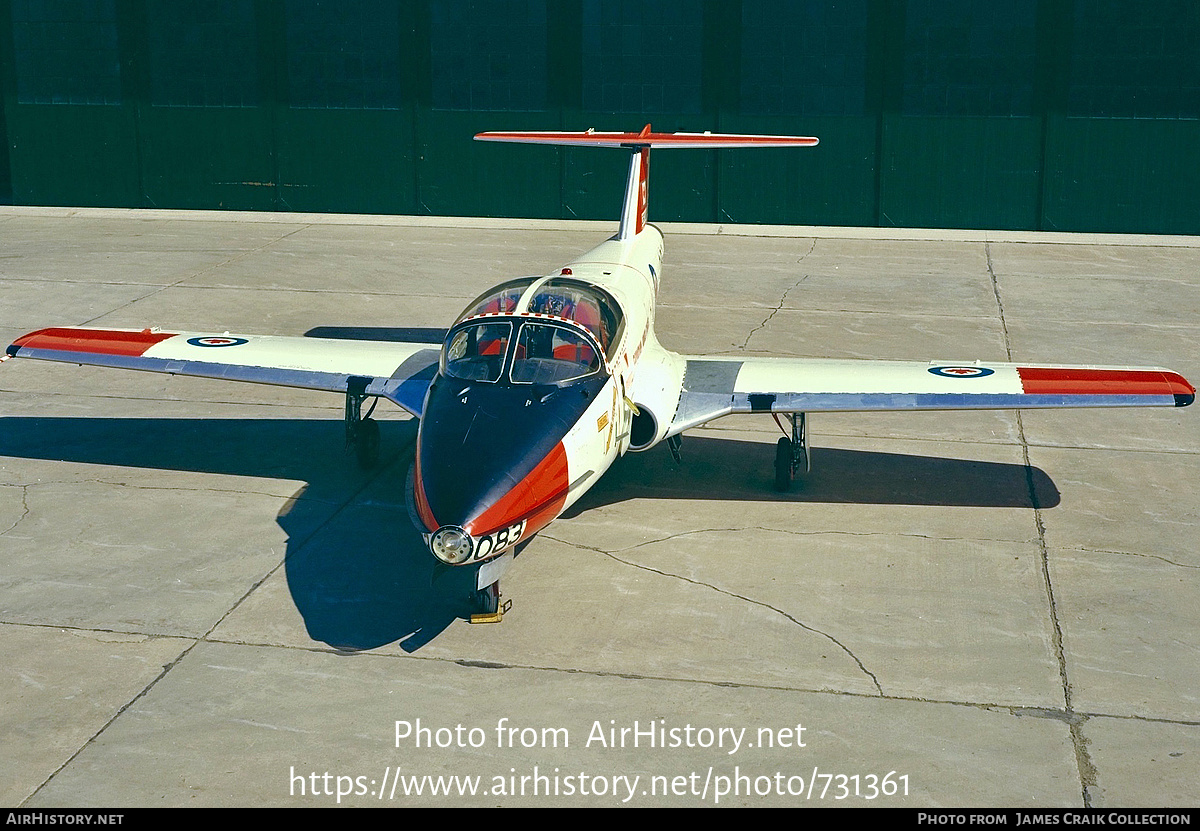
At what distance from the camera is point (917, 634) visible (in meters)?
10.5

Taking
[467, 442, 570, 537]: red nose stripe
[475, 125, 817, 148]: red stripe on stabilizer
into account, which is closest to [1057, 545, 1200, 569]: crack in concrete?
[467, 442, 570, 537]: red nose stripe

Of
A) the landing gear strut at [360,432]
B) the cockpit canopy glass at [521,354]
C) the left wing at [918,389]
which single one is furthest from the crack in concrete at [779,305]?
the cockpit canopy glass at [521,354]

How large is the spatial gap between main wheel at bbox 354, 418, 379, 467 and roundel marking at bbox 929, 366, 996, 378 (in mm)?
6087

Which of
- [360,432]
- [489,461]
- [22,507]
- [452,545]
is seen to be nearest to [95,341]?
[22,507]

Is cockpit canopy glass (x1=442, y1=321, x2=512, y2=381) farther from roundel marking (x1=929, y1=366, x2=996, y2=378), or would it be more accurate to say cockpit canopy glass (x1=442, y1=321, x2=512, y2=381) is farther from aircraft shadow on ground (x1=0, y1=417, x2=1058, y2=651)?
roundel marking (x1=929, y1=366, x2=996, y2=378)

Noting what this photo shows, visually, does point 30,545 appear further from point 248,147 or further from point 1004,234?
point 1004,234

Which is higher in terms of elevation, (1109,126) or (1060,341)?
(1109,126)

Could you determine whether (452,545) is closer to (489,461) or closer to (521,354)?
(489,461)

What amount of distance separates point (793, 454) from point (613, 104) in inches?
708

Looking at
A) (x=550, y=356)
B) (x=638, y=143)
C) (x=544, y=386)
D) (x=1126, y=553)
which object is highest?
(x=638, y=143)

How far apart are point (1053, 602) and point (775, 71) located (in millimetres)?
20280

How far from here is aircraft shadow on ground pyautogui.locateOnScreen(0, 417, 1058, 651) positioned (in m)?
11.0

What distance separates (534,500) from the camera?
412 inches
